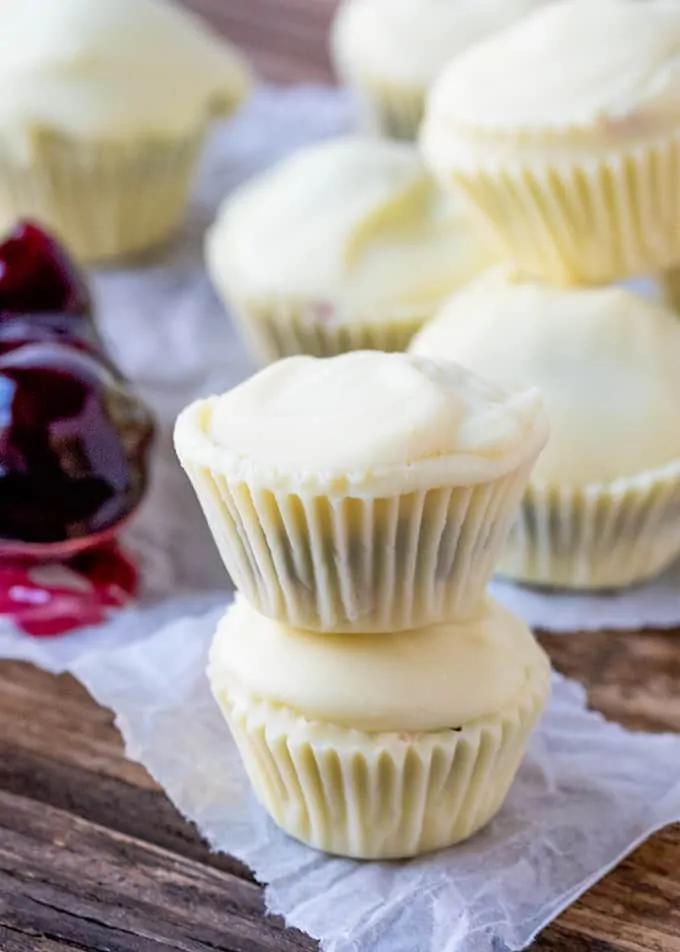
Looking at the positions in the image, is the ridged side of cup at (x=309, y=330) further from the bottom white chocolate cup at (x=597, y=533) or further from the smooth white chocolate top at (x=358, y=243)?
the bottom white chocolate cup at (x=597, y=533)

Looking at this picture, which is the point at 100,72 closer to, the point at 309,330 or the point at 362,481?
the point at 309,330

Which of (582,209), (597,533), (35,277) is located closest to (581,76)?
(582,209)

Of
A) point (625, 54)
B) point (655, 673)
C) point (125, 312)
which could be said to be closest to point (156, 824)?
point (655, 673)

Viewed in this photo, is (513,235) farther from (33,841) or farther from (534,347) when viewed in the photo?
(33,841)

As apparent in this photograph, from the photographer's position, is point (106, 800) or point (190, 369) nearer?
point (106, 800)

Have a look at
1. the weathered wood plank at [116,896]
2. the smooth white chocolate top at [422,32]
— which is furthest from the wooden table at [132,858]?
the smooth white chocolate top at [422,32]

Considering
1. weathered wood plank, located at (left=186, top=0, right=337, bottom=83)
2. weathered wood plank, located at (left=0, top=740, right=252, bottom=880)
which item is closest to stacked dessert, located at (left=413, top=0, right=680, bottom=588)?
weathered wood plank, located at (left=0, top=740, right=252, bottom=880)
